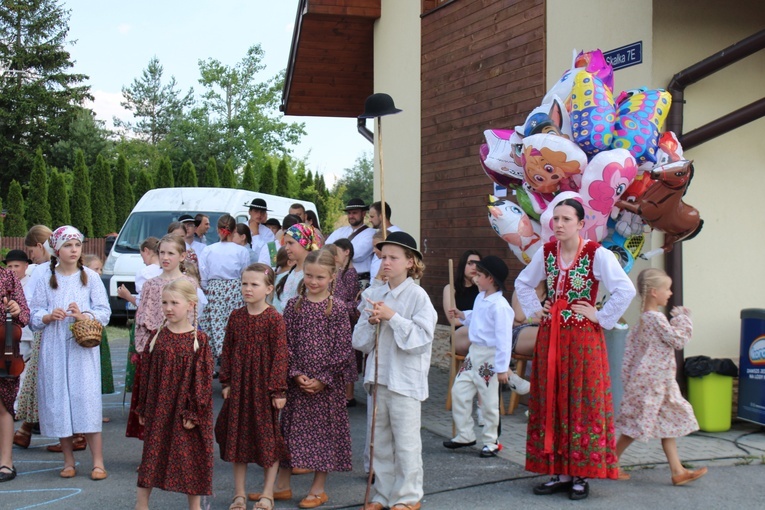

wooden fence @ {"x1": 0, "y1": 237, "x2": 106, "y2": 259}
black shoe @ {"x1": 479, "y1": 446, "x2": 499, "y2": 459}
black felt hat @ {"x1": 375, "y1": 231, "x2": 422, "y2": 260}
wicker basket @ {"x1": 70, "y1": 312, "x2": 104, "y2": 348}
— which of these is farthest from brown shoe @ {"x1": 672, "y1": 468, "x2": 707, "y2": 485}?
wooden fence @ {"x1": 0, "y1": 237, "x2": 106, "y2": 259}

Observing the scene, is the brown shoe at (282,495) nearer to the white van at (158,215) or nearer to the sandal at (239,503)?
the sandal at (239,503)

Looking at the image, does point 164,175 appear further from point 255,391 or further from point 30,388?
point 255,391

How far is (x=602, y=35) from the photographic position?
8609mm

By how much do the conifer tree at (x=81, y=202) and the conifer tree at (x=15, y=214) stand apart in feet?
6.06

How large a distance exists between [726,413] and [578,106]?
118 inches

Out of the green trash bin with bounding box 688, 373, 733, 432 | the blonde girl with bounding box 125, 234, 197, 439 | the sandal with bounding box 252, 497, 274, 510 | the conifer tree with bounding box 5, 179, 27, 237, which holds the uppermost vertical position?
the conifer tree with bounding box 5, 179, 27, 237

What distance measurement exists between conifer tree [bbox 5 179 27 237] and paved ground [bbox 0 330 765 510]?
27.4 m

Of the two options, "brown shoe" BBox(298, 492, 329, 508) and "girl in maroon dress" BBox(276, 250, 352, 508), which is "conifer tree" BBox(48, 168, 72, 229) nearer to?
"girl in maroon dress" BBox(276, 250, 352, 508)

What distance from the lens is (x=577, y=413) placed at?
5.60m

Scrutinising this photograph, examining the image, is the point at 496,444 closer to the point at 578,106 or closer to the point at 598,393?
the point at 598,393

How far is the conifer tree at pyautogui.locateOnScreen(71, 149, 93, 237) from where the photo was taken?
33469 millimetres

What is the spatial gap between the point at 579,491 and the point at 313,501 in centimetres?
171

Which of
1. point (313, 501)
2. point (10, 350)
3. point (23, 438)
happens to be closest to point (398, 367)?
point (313, 501)

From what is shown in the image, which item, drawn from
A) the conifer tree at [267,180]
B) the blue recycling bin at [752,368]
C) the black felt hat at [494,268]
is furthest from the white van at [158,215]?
the conifer tree at [267,180]
